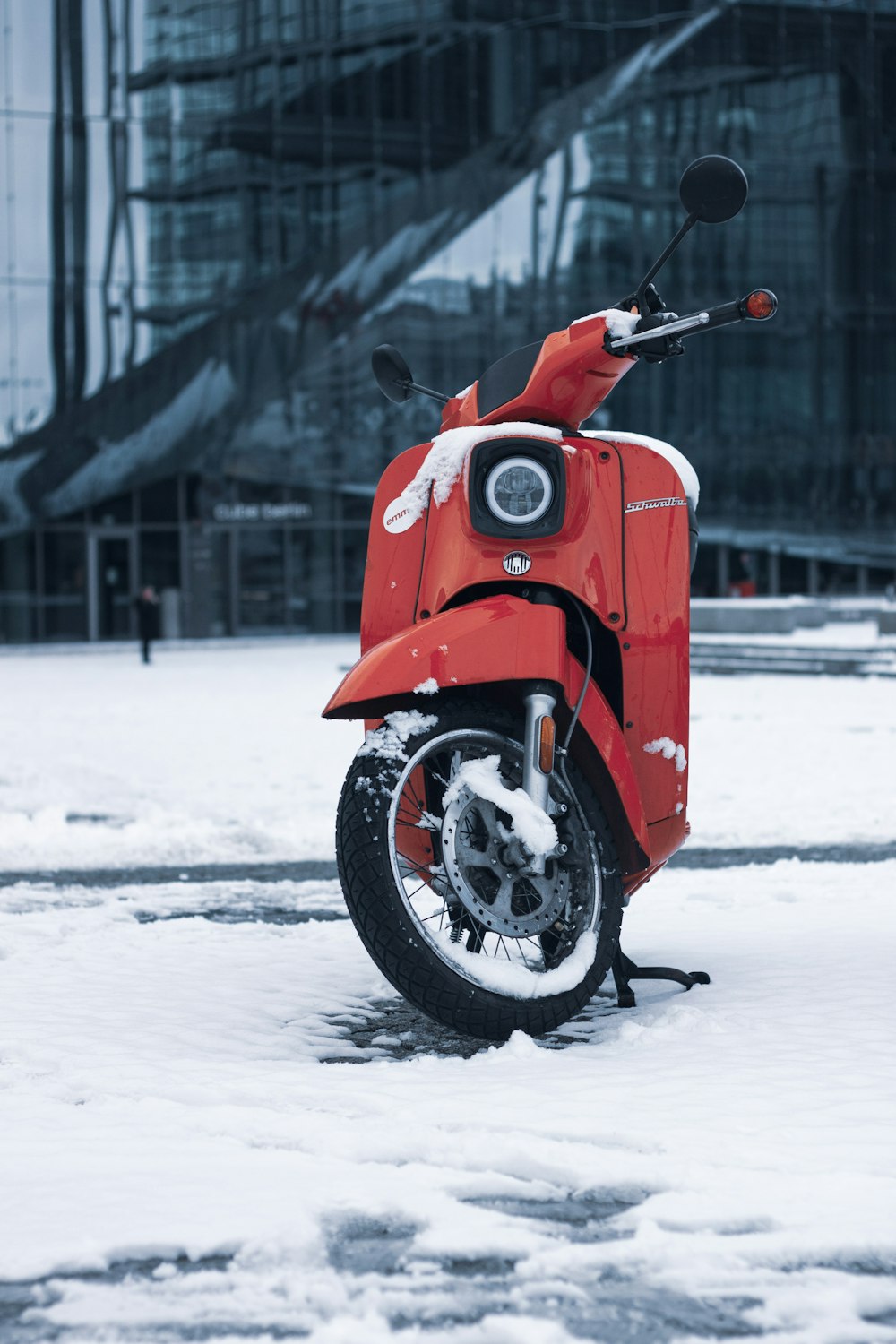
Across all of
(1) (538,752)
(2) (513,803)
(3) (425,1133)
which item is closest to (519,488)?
(1) (538,752)

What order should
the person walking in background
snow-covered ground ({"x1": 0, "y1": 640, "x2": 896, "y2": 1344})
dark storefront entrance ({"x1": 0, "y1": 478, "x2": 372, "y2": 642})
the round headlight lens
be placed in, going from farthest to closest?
dark storefront entrance ({"x1": 0, "y1": 478, "x2": 372, "y2": 642}) < the person walking in background < the round headlight lens < snow-covered ground ({"x1": 0, "y1": 640, "x2": 896, "y2": 1344})

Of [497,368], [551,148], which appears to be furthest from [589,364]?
[551,148]

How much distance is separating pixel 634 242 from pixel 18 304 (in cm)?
→ 1318

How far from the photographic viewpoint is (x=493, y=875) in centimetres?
385

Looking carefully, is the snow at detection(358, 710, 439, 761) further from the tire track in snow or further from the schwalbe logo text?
the tire track in snow

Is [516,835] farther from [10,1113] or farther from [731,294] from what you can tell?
[731,294]

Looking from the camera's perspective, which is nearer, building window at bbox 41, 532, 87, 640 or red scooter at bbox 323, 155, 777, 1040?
red scooter at bbox 323, 155, 777, 1040

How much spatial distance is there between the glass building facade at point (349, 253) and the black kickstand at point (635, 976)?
101ft

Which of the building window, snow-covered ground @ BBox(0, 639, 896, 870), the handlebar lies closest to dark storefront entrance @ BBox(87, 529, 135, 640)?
the building window

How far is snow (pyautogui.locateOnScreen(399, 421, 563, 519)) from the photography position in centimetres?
405

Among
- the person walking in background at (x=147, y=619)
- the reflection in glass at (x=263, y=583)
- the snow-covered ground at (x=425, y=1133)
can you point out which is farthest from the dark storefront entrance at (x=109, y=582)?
the snow-covered ground at (x=425, y=1133)

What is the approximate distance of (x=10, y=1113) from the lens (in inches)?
129

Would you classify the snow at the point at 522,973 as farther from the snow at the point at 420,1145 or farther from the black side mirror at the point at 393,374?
the black side mirror at the point at 393,374

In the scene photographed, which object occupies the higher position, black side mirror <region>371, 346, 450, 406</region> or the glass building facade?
the glass building facade
